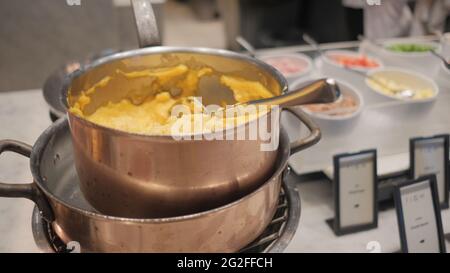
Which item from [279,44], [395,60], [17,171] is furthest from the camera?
[279,44]

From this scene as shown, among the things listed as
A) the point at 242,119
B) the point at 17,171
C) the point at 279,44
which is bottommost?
the point at 279,44

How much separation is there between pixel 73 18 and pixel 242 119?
6.83 ft

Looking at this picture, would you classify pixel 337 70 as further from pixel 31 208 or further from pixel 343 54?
pixel 31 208

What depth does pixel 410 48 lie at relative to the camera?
1514 millimetres

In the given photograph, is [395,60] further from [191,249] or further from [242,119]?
[191,249]

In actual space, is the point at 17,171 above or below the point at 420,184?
above

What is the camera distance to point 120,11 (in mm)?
2379

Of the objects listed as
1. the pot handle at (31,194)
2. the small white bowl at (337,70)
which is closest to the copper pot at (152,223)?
the pot handle at (31,194)

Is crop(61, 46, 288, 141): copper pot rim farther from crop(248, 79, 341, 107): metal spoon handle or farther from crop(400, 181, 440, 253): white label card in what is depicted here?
crop(400, 181, 440, 253): white label card

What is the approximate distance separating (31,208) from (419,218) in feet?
2.86

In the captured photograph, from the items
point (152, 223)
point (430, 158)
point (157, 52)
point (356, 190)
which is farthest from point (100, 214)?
point (430, 158)

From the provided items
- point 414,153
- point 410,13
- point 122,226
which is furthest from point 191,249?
point 410,13

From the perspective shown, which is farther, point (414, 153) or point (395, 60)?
point (395, 60)

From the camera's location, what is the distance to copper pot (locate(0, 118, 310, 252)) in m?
0.56
